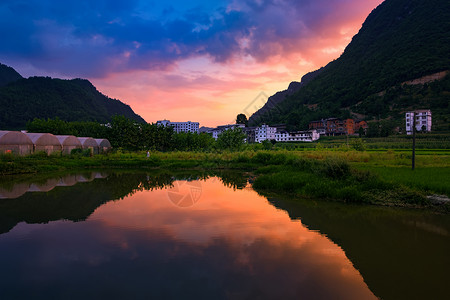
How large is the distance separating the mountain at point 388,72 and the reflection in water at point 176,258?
7032 cm

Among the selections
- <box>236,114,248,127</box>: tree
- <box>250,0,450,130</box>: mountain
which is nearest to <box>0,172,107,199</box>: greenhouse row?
<box>250,0,450,130</box>: mountain

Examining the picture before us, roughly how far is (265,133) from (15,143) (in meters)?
80.4

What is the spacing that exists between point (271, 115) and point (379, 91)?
152 ft

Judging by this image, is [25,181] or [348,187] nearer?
[348,187]

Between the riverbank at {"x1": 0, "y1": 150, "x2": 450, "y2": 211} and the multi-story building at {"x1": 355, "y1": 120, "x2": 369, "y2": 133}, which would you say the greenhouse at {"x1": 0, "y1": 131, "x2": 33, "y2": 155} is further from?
the multi-story building at {"x1": 355, "y1": 120, "x2": 369, "y2": 133}

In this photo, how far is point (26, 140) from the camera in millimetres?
28828

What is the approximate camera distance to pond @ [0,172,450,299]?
504 cm

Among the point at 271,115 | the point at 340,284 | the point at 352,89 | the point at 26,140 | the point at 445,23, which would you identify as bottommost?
the point at 340,284

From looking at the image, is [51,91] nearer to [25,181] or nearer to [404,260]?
[25,181]

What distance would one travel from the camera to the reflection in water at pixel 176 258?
4973mm

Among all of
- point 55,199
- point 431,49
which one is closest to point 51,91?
point 55,199

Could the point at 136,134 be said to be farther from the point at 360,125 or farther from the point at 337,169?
the point at 360,125

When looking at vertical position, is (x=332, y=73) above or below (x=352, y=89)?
above

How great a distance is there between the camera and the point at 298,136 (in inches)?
3543
